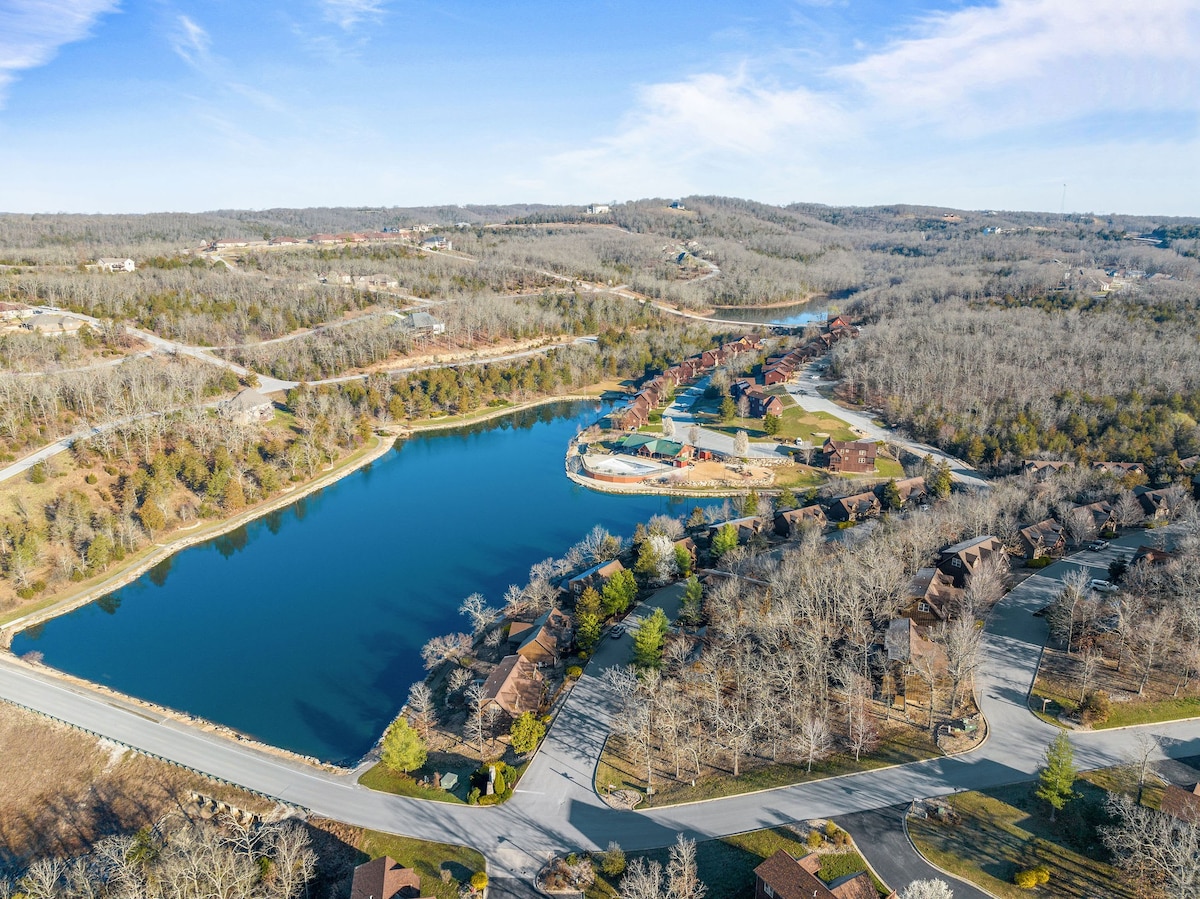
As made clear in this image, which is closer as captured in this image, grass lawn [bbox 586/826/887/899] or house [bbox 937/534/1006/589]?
grass lawn [bbox 586/826/887/899]

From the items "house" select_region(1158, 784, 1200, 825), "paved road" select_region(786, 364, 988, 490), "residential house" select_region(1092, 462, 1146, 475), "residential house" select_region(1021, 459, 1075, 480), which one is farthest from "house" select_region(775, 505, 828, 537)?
"house" select_region(1158, 784, 1200, 825)

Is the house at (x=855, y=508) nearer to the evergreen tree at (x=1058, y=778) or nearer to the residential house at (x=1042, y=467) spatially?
the residential house at (x=1042, y=467)

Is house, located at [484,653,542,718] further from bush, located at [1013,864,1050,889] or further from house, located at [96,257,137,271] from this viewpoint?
house, located at [96,257,137,271]

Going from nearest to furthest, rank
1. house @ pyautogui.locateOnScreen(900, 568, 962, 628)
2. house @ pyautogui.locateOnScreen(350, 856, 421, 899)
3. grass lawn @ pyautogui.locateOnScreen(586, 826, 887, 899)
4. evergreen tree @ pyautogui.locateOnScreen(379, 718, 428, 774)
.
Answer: house @ pyautogui.locateOnScreen(350, 856, 421, 899)
grass lawn @ pyautogui.locateOnScreen(586, 826, 887, 899)
evergreen tree @ pyautogui.locateOnScreen(379, 718, 428, 774)
house @ pyautogui.locateOnScreen(900, 568, 962, 628)

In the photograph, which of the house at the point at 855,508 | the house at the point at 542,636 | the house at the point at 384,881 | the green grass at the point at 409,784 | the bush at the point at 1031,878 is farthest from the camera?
the house at the point at 855,508

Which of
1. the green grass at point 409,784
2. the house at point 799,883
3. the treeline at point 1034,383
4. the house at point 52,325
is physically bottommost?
the green grass at point 409,784

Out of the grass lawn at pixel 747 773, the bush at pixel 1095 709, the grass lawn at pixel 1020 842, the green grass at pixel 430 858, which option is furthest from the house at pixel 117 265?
the bush at pixel 1095 709

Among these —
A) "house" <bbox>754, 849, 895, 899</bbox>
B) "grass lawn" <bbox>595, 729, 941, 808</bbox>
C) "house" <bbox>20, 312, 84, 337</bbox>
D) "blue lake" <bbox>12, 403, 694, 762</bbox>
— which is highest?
"house" <bbox>20, 312, 84, 337</bbox>
